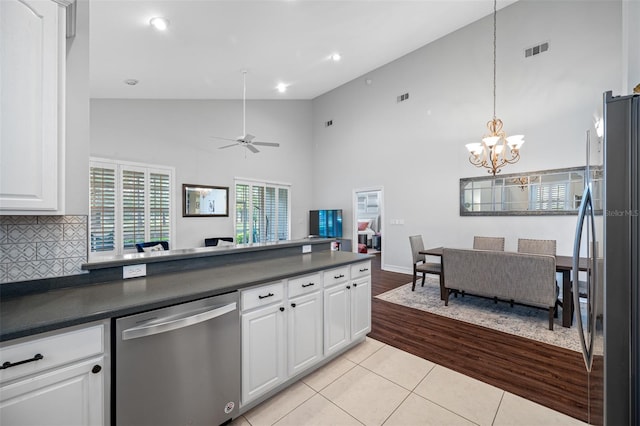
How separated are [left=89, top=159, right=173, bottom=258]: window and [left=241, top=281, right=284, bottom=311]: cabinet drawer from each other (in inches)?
168

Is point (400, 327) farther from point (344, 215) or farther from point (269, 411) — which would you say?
point (344, 215)

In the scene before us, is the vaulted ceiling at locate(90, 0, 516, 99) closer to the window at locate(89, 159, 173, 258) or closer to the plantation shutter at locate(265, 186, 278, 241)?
the window at locate(89, 159, 173, 258)

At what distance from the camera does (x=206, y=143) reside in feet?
19.0

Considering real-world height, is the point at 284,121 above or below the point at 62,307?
above

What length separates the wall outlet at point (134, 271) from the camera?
1727 millimetres

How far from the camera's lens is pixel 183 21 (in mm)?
2902

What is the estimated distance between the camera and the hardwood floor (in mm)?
1954

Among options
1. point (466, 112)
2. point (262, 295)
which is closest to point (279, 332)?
point (262, 295)

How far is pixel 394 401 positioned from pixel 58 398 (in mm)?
1876

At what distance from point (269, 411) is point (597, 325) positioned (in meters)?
1.85

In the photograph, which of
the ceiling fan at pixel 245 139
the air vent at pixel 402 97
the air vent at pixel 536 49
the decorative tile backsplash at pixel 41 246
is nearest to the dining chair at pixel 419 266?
the ceiling fan at pixel 245 139

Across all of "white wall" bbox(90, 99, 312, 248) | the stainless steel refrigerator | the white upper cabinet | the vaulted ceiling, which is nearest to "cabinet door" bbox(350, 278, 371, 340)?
the stainless steel refrigerator

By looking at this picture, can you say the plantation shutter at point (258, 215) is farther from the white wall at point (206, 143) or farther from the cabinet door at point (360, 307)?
the cabinet door at point (360, 307)

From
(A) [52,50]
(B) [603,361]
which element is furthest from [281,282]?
(A) [52,50]
